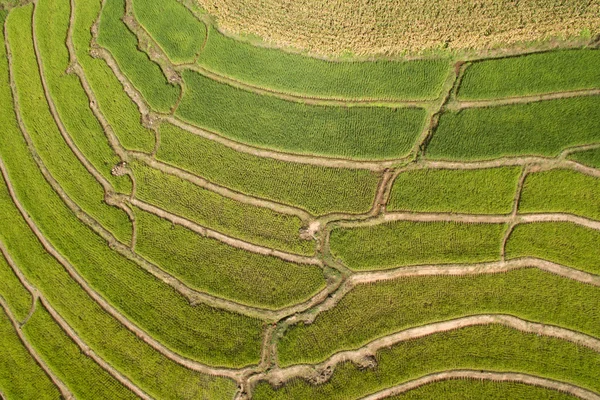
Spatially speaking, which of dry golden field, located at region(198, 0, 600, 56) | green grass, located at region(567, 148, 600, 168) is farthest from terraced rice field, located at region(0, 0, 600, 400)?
dry golden field, located at region(198, 0, 600, 56)

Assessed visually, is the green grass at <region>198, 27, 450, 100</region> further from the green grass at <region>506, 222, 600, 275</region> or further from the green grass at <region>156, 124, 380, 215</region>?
the green grass at <region>506, 222, 600, 275</region>

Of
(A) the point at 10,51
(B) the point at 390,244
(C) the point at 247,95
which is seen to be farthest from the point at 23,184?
(B) the point at 390,244

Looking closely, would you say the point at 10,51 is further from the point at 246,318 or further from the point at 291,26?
the point at 246,318

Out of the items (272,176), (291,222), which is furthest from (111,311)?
(272,176)

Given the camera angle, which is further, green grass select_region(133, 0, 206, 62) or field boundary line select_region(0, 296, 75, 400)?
green grass select_region(133, 0, 206, 62)

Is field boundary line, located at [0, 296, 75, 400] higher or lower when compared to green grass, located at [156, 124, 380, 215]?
lower

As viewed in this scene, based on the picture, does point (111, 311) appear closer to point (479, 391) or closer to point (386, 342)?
point (386, 342)
